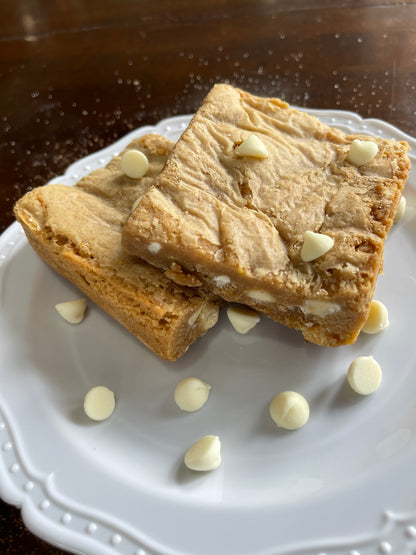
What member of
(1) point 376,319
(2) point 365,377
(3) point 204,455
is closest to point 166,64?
(1) point 376,319

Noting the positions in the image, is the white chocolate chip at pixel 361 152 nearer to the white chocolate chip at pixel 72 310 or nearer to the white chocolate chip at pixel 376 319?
the white chocolate chip at pixel 376 319

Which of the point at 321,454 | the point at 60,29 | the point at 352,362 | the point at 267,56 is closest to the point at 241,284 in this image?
the point at 352,362

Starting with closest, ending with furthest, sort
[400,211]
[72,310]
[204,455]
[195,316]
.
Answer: [204,455]
[195,316]
[72,310]
[400,211]

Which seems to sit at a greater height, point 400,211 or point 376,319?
point 400,211

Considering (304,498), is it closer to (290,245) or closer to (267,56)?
(290,245)

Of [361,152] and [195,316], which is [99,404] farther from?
[361,152]

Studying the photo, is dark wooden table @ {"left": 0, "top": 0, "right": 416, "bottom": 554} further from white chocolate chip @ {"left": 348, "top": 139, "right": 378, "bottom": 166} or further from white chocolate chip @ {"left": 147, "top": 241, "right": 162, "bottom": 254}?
white chocolate chip @ {"left": 147, "top": 241, "right": 162, "bottom": 254}
